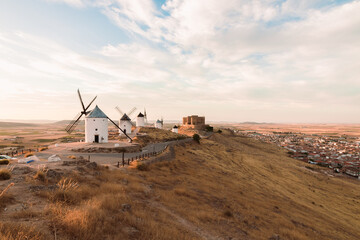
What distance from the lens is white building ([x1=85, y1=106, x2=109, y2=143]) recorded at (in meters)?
34.0

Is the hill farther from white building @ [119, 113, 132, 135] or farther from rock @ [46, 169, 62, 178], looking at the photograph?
white building @ [119, 113, 132, 135]

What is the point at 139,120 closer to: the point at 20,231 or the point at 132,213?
the point at 132,213

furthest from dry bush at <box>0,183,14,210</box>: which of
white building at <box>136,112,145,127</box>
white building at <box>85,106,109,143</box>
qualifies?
white building at <box>136,112,145,127</box>

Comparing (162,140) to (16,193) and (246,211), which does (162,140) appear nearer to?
(246,211)

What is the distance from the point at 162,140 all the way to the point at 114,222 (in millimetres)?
41279

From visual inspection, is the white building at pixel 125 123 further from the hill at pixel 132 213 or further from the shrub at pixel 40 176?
the shrub at pixel 40 176

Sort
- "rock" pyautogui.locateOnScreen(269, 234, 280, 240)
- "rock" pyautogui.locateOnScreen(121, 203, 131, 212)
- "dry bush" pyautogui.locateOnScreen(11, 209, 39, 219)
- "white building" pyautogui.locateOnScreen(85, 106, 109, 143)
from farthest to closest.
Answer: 1. "white building" pyautogui.locateOnScreen(85, 106, 109, 143)
2. "rock" pyautogui.locateOnScreen(269, 234, 280, 240)
3. "rock" pyautogui.locateOnScreen(121, 203, 131, 212)
4. "dry bush" pyautogui.locateOnScreen(11, 209, 39, 219)

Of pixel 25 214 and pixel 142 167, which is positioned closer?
pixel 25 214

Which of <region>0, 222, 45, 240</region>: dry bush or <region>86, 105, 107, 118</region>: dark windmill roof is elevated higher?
<region>86, 105, 107, 118</region>: dark windmill roof

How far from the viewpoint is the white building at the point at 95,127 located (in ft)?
111

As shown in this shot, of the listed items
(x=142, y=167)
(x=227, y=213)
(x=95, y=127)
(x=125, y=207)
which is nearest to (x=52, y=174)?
(x=125, y=207)

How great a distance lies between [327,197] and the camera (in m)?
29.6

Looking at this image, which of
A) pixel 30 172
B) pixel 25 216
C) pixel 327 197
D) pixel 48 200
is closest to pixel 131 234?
pixel 25 216

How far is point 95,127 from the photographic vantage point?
1341 inches
